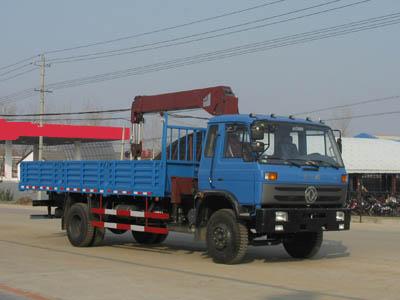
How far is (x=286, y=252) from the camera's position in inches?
567

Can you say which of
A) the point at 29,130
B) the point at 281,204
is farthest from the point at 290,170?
the point at 29,130

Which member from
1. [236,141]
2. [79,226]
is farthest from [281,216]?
[79,226]

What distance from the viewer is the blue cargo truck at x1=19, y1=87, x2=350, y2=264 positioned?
37.4 feet

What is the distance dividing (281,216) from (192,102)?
17.0ft

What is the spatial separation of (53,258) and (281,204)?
4641 millimetres

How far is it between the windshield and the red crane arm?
2876 mm

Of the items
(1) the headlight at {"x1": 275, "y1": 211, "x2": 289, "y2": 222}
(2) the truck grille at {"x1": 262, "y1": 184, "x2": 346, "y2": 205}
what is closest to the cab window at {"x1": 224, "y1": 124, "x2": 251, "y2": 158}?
(2) the truck grille at {"x1": 262, "y1": 184, "x2": 346, "y2": 205}

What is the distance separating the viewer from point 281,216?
11.4m

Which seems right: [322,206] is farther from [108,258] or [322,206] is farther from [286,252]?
[108,258]

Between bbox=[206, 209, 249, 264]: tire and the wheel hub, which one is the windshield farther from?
the wheel hub

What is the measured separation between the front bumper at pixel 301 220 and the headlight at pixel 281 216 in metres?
0.04

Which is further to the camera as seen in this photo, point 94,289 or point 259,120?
point 259,120

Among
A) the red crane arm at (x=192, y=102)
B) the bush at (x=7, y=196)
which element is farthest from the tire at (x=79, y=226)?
the bush at (x=7, y=196)

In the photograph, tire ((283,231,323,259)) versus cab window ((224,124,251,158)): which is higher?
cab window ((224,124,251,158))
